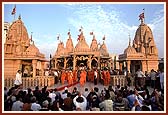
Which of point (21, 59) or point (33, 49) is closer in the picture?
point (21, 59)

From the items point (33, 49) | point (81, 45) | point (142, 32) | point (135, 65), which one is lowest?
point (135, 65)

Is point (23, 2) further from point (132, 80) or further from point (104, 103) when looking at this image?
point (132, 80)

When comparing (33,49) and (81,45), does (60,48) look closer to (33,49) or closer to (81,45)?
(81,45)

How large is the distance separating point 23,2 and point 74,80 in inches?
252

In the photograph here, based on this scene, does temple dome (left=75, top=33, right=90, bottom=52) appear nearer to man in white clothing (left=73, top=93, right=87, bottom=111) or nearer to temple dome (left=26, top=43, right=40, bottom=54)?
temple dome (left=26, top=43, right=40, bottom=54)

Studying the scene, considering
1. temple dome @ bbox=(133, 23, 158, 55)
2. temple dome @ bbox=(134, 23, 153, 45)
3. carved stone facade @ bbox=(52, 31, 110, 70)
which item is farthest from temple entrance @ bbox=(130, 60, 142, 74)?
temple dome @ bbox=(134, 23, 153, 45)

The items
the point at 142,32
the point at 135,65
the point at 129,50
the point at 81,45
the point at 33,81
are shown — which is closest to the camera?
the point at 33,81

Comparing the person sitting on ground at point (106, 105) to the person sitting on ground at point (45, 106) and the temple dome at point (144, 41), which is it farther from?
the temple dome at point (144, 41)

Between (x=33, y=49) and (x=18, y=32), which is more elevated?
(x=18, y=32)

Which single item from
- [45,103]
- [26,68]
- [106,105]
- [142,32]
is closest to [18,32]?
[26,68]

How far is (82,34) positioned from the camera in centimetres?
1728

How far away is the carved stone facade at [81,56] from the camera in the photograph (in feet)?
48.3

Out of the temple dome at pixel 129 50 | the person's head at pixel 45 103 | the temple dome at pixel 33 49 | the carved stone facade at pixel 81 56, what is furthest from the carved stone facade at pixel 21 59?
the person's head at pixel 45 103

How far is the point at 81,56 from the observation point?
14.8m
